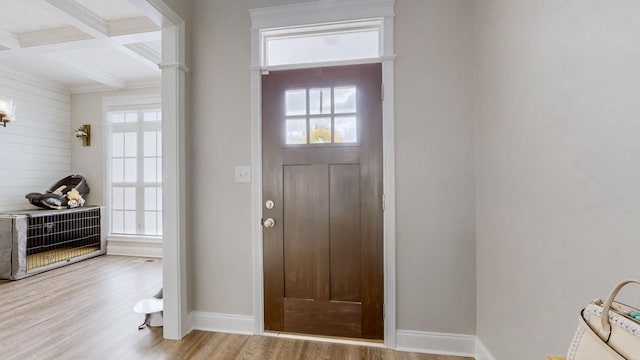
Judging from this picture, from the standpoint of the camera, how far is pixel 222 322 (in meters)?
2.35

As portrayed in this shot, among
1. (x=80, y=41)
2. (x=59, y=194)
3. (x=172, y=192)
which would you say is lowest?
(x=59, y=194)

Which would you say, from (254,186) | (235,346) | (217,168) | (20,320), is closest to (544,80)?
(254,186)

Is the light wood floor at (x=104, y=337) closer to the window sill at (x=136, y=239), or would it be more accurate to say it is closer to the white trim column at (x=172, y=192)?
the white trim column at (x=172, y=192)

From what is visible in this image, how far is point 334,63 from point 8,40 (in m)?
3.89

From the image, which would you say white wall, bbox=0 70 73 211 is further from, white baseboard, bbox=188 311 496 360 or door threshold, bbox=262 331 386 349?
white baseboard, bbox=188 311 496 360

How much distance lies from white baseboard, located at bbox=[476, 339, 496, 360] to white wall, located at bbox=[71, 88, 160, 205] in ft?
18.6

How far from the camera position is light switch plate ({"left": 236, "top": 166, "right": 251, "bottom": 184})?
232cm

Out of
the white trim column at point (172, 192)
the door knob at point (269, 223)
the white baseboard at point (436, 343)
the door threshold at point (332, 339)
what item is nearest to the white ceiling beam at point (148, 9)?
the white trim column at point (172, 192)

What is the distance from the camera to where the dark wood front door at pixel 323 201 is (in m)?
2.15

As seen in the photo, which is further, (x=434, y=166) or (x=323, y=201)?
(x=323, y=201)

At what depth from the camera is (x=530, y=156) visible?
1.37 metres

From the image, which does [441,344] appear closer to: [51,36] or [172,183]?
[172,183]

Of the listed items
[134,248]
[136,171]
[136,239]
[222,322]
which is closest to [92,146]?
[136,171]

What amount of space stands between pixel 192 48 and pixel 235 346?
2429 mm
